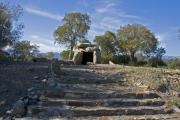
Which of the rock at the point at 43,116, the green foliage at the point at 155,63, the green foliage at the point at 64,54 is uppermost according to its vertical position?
the green foliage at the point at 64,54

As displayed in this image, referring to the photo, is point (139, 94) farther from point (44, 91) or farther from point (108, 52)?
point (108, 52)

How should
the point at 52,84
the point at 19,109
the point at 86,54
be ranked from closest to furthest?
the point at 19,109 < the point at 52,84 < the point at 86,54

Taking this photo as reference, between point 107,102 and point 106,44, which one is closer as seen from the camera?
point 107,102

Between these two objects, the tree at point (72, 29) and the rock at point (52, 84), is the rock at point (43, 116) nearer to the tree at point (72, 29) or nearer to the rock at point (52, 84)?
the rock at point (52, 84)

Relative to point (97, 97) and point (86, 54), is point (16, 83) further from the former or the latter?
point (86, 54)

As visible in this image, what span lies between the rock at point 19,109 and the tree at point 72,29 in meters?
30.5

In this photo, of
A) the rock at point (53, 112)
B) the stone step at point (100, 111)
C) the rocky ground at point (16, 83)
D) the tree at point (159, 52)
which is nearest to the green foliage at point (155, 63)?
the tree at point (159, 52)

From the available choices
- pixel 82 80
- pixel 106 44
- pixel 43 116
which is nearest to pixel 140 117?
pixel 43 116

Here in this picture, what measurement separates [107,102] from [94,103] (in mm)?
386

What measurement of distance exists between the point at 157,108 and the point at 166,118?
68 centimetres

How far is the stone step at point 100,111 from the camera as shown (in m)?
8.95

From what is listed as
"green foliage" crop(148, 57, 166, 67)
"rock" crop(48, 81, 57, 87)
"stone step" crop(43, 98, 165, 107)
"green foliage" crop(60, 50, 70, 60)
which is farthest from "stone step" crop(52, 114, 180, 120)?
"green foliage" crop(60, 50, 70, 60)

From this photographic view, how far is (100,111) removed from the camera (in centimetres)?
926

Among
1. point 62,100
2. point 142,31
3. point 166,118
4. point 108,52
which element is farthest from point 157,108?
point 142,31
